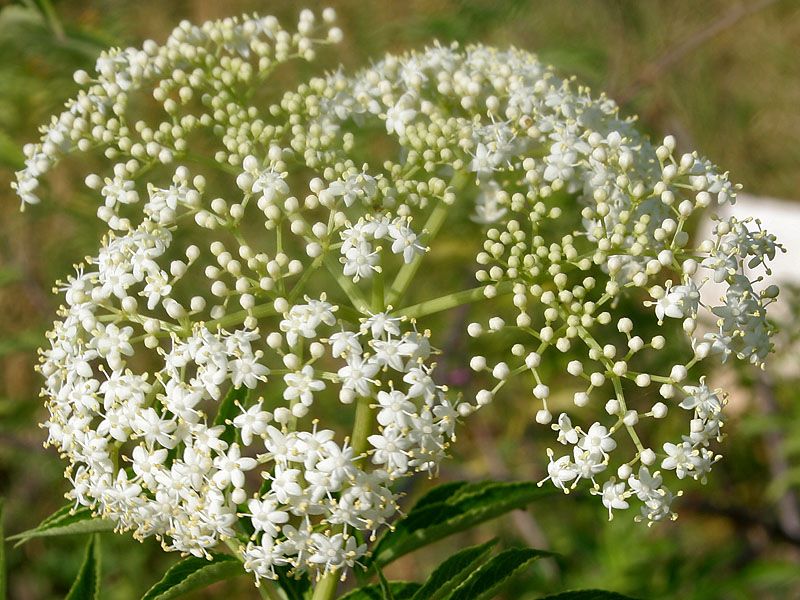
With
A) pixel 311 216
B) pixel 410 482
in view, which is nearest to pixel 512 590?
pixel 410 482

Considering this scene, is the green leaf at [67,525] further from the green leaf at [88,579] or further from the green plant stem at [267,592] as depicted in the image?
the green plant stem at [267,592]

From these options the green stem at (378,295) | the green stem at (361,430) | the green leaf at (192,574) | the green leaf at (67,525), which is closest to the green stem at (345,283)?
the green stem at (378,295)

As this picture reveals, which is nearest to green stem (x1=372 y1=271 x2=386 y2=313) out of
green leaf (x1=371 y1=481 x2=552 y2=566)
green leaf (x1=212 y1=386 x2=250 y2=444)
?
green leaf (x1=212 y1=386 x2=250 y2=444)

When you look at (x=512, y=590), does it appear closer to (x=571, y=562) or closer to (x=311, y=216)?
(x=571, y=562)

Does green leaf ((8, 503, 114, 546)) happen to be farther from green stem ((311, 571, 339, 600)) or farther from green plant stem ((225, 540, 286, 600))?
green stem ((311, 571, 339, 600))

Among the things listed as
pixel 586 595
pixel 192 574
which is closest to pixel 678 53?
pixel 586 595

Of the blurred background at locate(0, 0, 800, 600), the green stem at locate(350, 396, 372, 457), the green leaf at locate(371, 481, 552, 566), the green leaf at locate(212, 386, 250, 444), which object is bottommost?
the green leaf at locate(371, 481, 552, 566)
